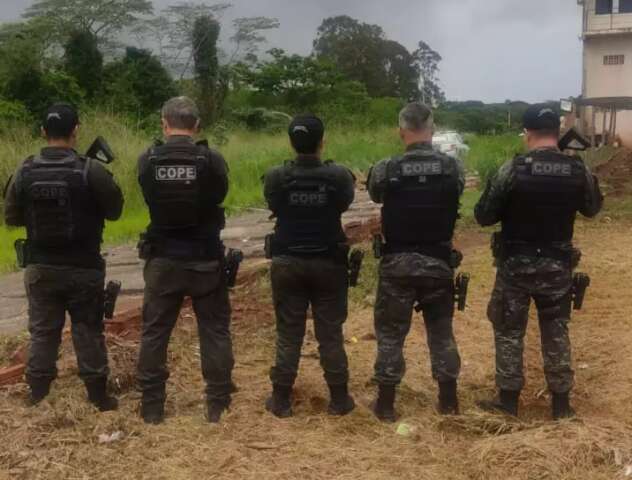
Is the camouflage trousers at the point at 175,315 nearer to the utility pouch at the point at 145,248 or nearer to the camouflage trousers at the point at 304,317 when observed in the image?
the utility pouch at the point at 145,248

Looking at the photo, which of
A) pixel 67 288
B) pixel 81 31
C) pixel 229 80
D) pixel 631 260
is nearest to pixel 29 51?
pixel 81 31

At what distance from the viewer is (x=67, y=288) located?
4336 millimetres

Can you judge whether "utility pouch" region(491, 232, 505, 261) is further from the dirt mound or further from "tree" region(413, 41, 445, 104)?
"tree" region(413, 41, 445, 104)

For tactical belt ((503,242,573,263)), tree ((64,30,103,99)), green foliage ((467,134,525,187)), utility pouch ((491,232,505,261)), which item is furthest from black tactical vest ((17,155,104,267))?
tree ((64,30,103,99))

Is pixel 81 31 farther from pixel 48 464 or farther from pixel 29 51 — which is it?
pixel 48 464

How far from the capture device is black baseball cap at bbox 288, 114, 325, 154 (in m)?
4.26

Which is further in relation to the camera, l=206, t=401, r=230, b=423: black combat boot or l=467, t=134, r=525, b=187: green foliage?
l=467, t=134, r=525, b=187: green foliage

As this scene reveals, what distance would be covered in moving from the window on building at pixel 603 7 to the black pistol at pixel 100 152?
97.8ft

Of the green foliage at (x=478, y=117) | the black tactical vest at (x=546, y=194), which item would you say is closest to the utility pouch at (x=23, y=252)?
the black tactical vest at (x=546, y=194)

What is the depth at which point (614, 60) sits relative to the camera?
3089cm

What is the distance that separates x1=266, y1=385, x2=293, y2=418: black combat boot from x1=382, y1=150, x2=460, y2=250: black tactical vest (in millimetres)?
1039

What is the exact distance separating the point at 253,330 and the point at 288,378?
1739 millimetres

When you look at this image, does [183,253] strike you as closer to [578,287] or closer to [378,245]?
[378,245]

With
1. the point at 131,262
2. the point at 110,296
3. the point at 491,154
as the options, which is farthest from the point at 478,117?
the point at 110,296
